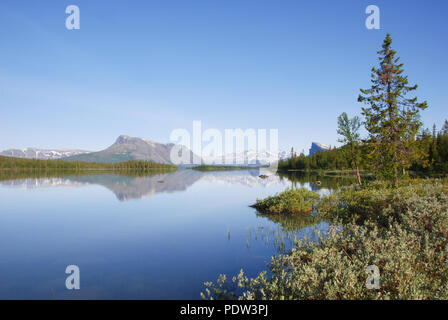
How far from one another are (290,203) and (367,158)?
1629cm

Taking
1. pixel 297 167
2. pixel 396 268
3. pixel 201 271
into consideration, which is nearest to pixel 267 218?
pixel 201 271

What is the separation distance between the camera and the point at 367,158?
106 ft

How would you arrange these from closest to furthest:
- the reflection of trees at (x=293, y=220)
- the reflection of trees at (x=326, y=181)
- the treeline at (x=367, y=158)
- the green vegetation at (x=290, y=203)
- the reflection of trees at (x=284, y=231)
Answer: the reflection of trees at (x=284, y=231) → the reflection of trees at (x=293, y=220) → the green vegetation at (x=290, y=203) → the treeline at (x=367, y=158) → the reflection of trees at (x=326, y=181)

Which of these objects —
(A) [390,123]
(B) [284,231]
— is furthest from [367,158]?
(B) [284,231]

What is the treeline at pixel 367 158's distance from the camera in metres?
30.7

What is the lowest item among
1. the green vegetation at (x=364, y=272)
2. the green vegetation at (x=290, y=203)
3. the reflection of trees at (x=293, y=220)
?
the reflection of trees at (x=293, y=220)

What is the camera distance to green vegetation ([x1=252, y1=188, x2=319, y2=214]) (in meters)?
22.5

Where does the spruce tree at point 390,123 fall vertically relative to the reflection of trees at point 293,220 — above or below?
above

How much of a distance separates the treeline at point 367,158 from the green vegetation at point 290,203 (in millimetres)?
9791

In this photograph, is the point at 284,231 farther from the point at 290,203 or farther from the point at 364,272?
the point at 364,272

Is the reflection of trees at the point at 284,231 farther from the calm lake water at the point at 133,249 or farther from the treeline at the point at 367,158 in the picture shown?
the treeline at the point at 367,158

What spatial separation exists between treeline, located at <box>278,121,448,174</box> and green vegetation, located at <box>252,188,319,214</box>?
9.79 meters

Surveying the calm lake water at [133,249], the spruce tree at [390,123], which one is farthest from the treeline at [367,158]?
the calm lake water at [133,249]
